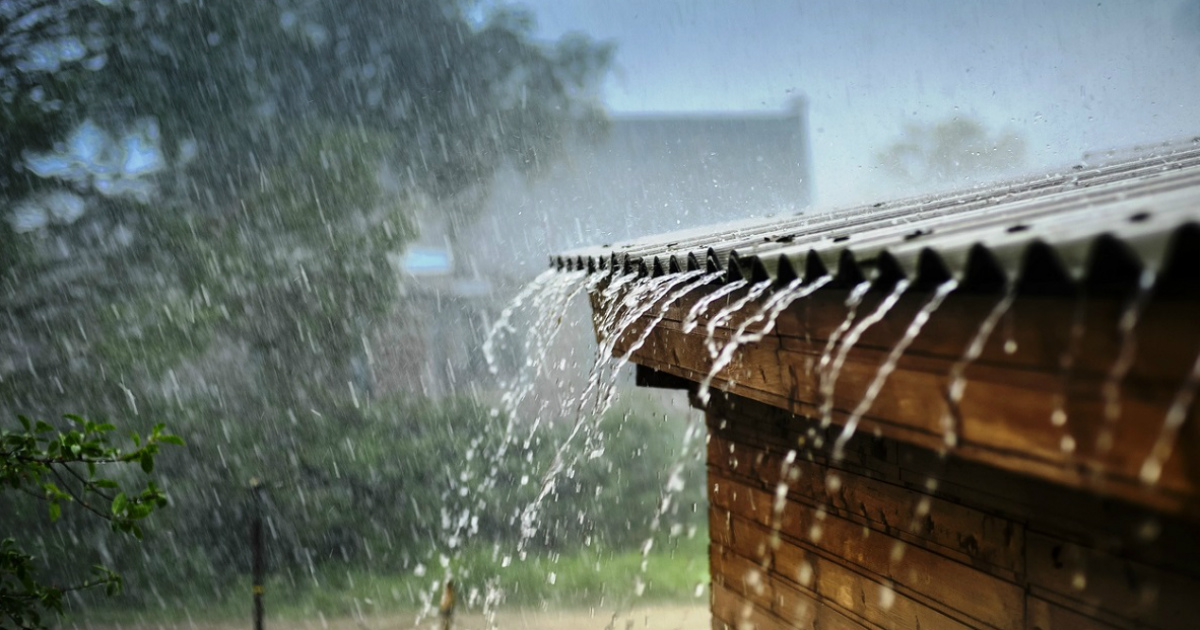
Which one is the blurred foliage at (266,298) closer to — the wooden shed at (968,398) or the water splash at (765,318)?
the wooden shed at (968,398)

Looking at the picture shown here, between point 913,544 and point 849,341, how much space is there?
888 millimetres

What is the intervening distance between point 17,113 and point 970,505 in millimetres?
12161

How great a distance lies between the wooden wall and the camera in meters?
1.53

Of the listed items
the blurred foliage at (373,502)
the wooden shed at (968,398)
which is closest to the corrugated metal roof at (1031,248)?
the wooden shed at (968,398)

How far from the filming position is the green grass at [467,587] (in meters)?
11.6

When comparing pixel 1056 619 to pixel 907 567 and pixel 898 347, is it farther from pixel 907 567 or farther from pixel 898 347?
pixel 898 347

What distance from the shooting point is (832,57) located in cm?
2602

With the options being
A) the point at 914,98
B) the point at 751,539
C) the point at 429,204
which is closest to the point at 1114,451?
the point at 751,539

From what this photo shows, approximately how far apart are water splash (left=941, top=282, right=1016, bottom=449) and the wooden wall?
0.34 m

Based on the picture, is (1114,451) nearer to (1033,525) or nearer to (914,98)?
(1033,525)

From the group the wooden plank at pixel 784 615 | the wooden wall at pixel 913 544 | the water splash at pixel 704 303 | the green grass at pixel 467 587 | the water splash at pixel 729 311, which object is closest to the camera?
the wooden wall at pixel 913 544

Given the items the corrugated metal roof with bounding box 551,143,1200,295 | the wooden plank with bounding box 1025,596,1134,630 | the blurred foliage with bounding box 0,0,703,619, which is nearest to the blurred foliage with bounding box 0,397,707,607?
the blurred foliage with bounding box 0,0,703,619

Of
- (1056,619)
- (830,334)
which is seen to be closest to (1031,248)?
(830,334)

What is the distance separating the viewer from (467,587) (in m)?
12.7
